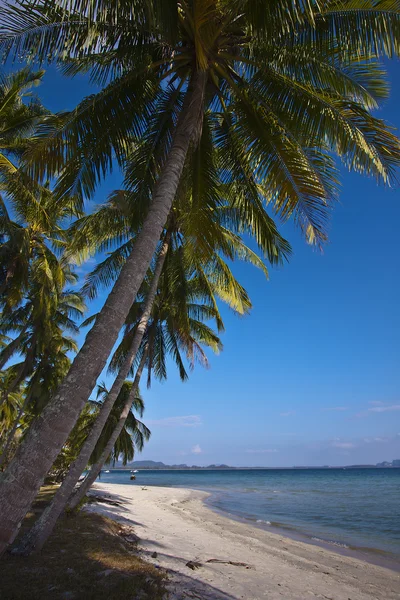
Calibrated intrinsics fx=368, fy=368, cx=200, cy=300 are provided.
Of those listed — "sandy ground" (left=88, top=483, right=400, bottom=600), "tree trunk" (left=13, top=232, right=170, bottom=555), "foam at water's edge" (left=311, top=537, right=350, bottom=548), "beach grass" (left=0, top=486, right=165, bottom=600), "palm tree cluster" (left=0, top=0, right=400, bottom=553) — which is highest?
"palm tree cluster" (left=0, top=0, right=400, bottom=553)

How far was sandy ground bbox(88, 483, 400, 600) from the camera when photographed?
5.44 metres

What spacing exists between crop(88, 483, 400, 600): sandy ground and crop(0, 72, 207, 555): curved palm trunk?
2.66m

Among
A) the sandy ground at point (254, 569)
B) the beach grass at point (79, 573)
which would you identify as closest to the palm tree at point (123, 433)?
the sandy ground at point (254, 569)

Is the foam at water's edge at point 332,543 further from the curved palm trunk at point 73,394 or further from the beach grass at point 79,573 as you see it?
the curved palm trunk at point 73,394

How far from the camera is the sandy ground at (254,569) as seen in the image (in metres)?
5.44

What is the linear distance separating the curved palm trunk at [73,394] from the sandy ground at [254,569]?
2.66 m

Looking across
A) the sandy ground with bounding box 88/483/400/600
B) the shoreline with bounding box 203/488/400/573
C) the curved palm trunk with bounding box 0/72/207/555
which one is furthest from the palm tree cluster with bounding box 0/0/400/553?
the shoreline with bounding box 203/488/400/573

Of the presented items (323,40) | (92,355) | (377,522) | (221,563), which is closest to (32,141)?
(92,355)

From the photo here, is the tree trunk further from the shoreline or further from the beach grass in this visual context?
the shoreline

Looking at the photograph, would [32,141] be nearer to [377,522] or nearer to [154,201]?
[154,201]

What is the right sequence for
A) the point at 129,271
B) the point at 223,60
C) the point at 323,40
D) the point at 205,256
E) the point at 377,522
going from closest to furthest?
the point at 129,271 → the point at 323,40 → the point at 223,60 → the point at 205,256 → the point at 377,522

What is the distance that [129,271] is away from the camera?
4.03 m

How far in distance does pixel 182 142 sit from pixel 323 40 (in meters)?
2.76

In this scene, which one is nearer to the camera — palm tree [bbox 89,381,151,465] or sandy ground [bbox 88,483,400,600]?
sandy ground [bbox 88,483,400,600]
